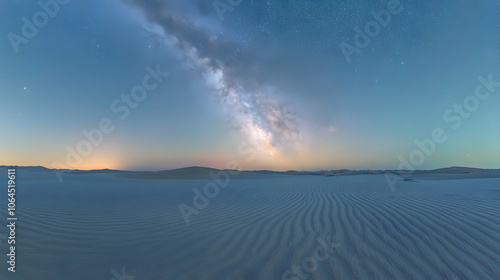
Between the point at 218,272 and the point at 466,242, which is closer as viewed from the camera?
the point at 218,272

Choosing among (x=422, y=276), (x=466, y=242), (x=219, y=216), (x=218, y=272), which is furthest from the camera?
(x=219, y=216)

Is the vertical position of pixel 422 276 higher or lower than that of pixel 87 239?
lower

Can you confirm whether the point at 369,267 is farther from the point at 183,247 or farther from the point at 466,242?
the point at 183,247

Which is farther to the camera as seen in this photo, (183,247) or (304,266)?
(183,247)

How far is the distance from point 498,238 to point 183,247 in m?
5.37

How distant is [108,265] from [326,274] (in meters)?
3.01

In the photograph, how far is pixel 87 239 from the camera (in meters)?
4.20

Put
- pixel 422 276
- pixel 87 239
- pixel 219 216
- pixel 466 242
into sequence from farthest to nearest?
pixel 219 216, pixel 87 239, pixel 466 242, pixel 422 276

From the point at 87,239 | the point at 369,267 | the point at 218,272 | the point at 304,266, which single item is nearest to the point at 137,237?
the point at 87,239

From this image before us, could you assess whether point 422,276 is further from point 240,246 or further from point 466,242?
point 240,246

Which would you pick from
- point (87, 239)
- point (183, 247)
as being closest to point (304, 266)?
point (183, 247)

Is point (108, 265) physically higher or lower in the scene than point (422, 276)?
higher

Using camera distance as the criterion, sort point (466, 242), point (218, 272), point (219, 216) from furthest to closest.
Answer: point (219, 216) → point (466, 242) → point (218, 272)

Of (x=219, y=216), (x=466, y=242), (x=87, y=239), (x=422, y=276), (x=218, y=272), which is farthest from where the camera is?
(x=219, y=216)
